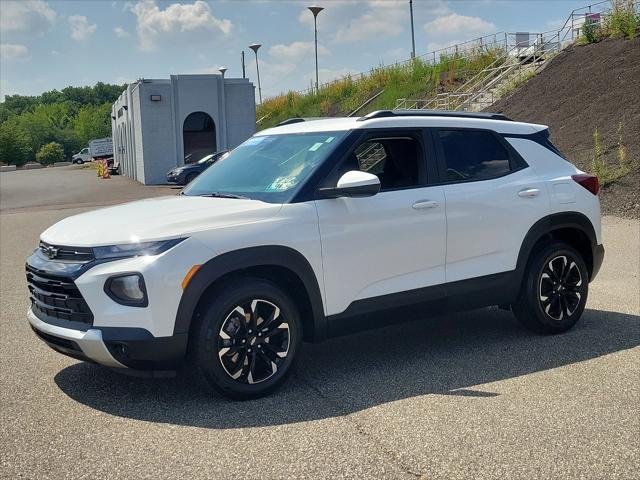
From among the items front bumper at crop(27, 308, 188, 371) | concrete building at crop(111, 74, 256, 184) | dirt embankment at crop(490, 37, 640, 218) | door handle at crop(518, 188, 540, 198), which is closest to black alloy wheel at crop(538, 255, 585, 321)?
door handle at crop(518, 188, 540, 198)

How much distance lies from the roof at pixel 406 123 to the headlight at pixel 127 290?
6.35ft

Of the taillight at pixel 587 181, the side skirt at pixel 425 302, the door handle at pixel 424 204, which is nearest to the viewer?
the side skirt at pixel 425 302

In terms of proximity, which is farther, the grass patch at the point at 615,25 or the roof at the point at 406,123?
the grass patch at the point at 615,25

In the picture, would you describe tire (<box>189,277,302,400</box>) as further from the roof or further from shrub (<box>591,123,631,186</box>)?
shrub (<box>591,123,631,186</box>)

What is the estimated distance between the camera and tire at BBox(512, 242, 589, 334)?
6062 millimetres

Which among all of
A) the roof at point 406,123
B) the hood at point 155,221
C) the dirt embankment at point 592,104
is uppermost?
the dirt embankment at point 592,104

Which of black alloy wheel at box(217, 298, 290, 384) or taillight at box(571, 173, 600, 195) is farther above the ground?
taillight at box(571, 173, 600, 195)

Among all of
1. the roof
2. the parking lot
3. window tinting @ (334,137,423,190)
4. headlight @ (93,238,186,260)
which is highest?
the roof

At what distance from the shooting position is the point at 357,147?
5.33 m

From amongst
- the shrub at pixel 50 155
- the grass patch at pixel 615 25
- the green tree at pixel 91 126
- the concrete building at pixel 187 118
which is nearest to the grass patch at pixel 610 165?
the grass patch at pixel 615 25

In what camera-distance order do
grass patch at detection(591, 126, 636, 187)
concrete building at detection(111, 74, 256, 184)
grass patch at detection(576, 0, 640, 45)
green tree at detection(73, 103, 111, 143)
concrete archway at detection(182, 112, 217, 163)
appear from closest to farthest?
grass patch at detection(591, 126, 636, 187)
grass patch at detection(576, 0, 640, 45)
concrete building at detection(111, 74, 256, 184)
concrete archway at detection(182, 112, 217, 163)
green tree at detection(73, 103, 111, 143)

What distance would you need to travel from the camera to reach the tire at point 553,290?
606 cm

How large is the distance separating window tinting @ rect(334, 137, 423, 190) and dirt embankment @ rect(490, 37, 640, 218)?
9.48m

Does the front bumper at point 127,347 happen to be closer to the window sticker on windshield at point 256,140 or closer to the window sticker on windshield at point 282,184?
the window sticker on windshield at point 282,184
